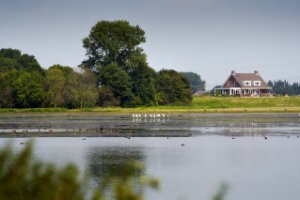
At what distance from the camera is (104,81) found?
12331 cm

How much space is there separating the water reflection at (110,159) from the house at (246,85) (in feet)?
352

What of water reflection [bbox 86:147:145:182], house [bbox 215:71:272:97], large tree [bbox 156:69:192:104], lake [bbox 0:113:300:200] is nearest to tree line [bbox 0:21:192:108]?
large tree [bbox 156:69:192:104]

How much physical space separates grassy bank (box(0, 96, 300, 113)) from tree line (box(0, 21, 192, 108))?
1.84 m

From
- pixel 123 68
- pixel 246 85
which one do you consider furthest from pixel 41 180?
pixel 246 85

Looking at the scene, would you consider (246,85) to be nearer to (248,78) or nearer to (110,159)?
(248,78)

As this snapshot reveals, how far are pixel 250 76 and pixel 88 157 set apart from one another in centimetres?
11830

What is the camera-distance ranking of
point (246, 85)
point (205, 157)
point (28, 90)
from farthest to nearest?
point (246, 85)
point (28, 90)
point (205, 157)

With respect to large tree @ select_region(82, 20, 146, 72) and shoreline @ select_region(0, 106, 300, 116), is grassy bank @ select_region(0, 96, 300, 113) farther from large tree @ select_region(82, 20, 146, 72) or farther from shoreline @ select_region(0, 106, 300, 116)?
large tree @ select_region(82, 20, 146, 72)

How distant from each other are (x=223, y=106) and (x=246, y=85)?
120 ft

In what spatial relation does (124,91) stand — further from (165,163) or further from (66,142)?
(165,163)

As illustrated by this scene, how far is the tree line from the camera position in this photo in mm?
117000

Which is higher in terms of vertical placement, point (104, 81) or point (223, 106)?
point (104, 81)

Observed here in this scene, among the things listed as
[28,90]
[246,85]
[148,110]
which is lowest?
[148,110]

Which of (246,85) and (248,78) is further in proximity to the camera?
(248,78)
